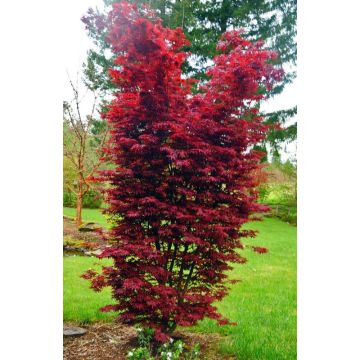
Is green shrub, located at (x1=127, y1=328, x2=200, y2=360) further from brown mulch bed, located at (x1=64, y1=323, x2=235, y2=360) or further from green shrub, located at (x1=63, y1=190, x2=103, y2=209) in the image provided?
green shrub, located at (x1=63, y1=190, x2=103, y2=209)

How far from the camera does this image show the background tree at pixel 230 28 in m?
3.31

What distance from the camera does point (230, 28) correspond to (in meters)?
3.46

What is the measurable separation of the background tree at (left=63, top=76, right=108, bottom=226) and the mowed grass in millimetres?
592

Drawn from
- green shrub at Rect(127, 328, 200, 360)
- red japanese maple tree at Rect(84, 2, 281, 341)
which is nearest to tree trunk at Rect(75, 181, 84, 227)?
red japanese maple tree at Rect(84, 2, 281, 341)

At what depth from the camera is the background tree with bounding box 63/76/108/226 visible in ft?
11.6

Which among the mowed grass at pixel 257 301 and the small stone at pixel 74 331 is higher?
Answer: the mowed grass at pixel 257 301

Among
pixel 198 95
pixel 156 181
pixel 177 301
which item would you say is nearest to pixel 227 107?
pixel 198 95

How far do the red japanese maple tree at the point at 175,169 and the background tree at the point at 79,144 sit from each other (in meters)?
0.51

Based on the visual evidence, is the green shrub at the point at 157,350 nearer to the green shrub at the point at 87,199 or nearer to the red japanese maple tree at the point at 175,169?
the red japanese maple tree at the point at 175,169

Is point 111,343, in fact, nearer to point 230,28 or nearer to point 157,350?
point 157,350

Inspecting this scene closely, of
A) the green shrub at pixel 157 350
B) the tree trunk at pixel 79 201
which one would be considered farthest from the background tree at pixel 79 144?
the green shrub at pixel 157 350

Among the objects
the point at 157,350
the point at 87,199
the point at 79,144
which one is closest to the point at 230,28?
the point at 79,144
